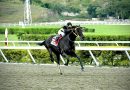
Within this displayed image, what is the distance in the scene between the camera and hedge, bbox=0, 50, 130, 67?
13977 millimetres

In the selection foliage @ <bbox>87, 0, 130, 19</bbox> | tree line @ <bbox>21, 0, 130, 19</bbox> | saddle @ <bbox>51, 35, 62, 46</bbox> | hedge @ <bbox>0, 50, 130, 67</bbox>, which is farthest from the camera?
tree line @ <bbox>21, 0, 130, 19</bbox>

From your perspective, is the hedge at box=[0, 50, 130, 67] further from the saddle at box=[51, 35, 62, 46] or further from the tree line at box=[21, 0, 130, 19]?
the tree line at box=[21, 0, 130, 19]

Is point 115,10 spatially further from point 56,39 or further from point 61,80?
point 61,80

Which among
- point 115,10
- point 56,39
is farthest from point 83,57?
point 115,10

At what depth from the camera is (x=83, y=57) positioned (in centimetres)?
1445

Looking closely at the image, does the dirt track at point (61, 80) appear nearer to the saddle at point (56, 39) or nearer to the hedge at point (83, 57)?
the saddle at point (56, 39)

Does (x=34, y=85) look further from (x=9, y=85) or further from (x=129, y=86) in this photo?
(x=129, y=86)

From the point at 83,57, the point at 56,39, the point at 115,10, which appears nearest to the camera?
the point at 56,39

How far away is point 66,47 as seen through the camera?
11430 millimetres

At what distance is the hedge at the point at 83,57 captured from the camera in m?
14.0

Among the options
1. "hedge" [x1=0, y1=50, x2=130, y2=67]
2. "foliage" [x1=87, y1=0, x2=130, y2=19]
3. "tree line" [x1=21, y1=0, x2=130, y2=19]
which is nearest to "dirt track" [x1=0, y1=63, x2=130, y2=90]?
"hedge" [x1=0, y1=50, x2=130, y2=67]

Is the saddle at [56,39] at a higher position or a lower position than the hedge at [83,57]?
higher

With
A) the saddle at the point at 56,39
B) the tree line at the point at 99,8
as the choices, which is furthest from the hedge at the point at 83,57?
the tree line at the point at 99,8

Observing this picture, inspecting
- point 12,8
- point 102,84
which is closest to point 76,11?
point 12,8
